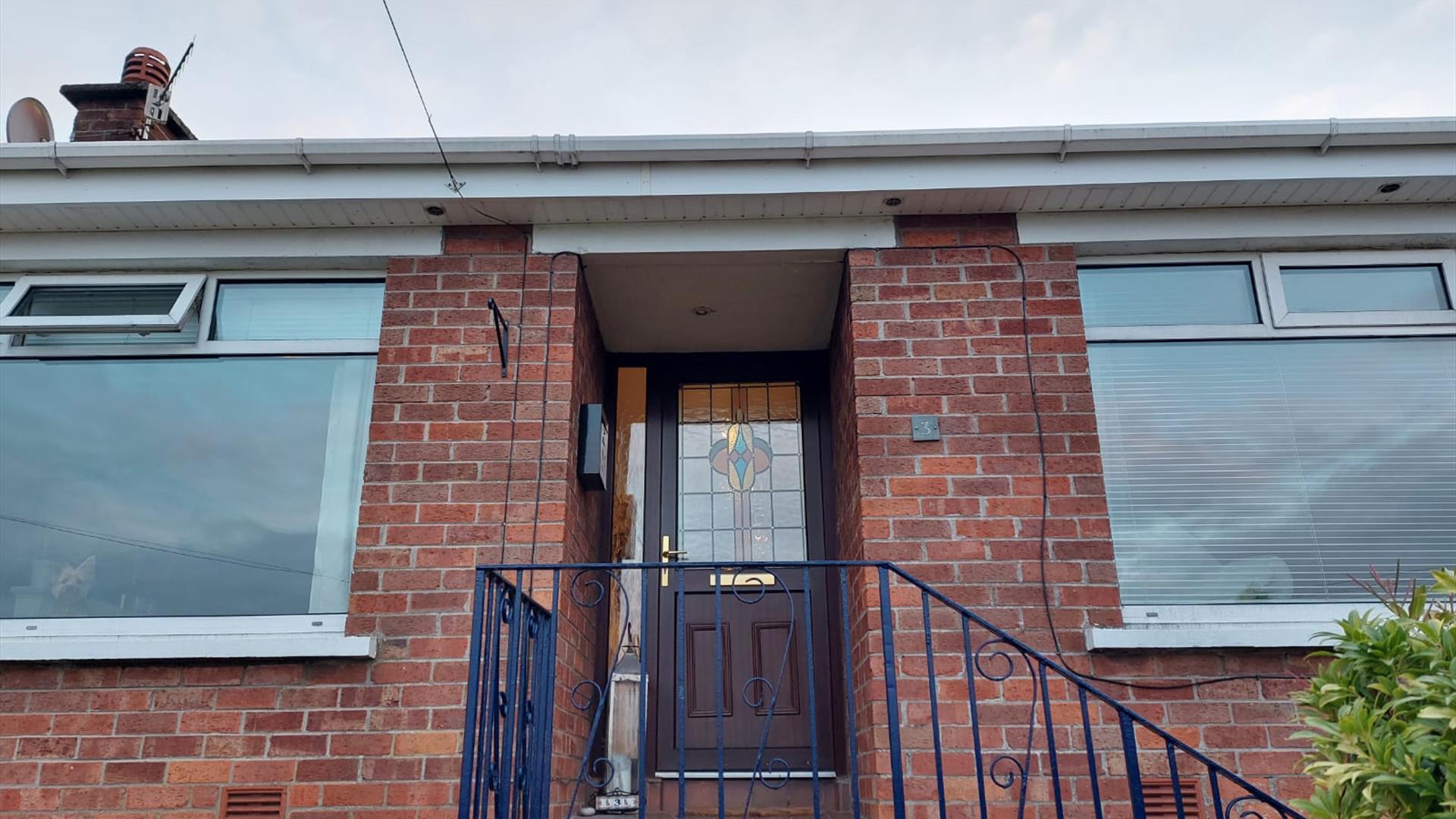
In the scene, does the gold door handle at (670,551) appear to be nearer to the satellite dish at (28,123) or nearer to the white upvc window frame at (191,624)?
the white upvc window frame at (191,624)

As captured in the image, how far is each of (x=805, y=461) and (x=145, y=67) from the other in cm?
356

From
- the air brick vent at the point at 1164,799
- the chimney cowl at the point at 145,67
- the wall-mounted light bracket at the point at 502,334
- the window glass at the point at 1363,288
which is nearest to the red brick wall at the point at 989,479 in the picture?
the air brick vent at the point at 1164,799

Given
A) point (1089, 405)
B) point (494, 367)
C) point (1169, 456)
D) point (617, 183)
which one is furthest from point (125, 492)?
point (1169, 456)

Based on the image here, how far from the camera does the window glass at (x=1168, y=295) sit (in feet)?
11.7

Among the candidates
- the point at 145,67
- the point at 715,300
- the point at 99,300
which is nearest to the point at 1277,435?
the point at 715,300

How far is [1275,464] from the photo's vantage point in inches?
133

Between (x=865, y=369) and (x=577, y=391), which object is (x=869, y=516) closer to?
(x=865, y=369)

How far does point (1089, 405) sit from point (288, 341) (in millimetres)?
3061

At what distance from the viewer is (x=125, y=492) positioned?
341cm

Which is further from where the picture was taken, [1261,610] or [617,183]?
[617,183]

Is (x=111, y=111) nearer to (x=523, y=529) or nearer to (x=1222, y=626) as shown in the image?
(x=523, y=529)

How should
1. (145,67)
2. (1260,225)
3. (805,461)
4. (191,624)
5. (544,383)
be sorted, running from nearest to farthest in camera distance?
(191,624) → (544,383) → (1260,225) → (145,67) → (805,461)

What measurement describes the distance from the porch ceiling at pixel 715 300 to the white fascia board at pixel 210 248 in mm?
791

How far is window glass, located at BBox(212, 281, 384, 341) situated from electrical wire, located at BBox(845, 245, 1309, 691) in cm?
192
